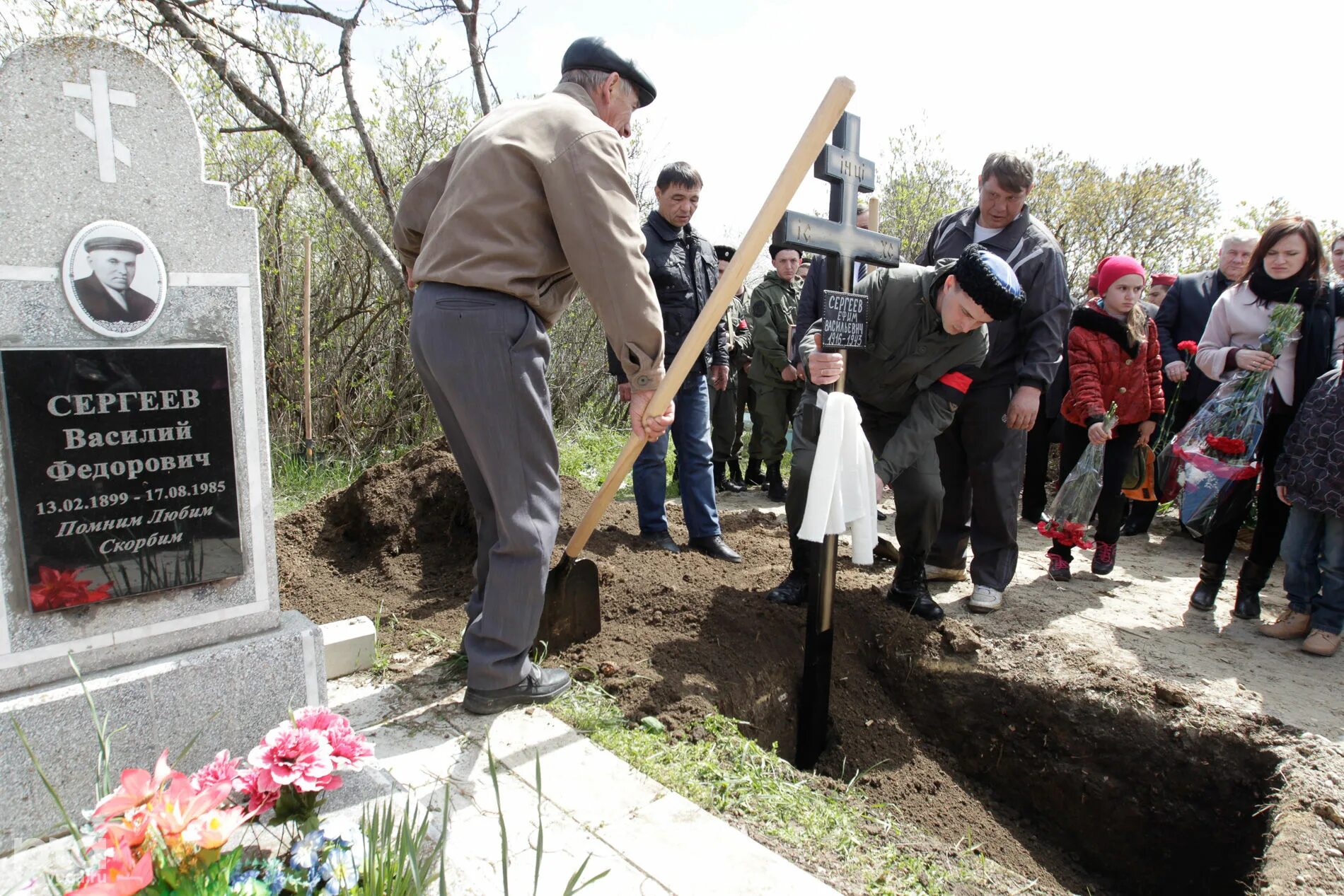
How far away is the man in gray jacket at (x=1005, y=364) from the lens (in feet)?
12.3

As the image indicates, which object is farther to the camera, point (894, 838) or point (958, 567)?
point (958, 567)

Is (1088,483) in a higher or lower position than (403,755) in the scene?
higher

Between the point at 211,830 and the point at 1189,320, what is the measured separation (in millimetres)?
6257

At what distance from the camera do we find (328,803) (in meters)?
1.89

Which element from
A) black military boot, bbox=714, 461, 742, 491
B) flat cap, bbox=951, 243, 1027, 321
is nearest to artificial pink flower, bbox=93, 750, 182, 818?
flat cap, bbox=951, 243, 1027, 321

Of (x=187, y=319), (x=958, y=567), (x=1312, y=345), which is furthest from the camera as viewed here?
(x=958, y=567)

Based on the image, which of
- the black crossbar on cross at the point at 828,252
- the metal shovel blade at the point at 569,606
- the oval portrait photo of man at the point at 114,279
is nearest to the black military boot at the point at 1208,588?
the black crossbar on cross at the point at 828,252

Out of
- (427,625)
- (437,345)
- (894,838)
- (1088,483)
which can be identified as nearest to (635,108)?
(437,345)

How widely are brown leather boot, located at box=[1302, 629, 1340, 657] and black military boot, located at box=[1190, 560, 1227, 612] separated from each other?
559 millimetres

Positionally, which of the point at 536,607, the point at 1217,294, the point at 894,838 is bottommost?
the point at 894,838

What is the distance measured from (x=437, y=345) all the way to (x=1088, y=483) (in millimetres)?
3799

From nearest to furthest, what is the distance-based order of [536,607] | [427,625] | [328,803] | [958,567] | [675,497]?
[328,803]
[536,607]
[427,625]
[958,567]
[675,497]

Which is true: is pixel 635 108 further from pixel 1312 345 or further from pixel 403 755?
pixel 1312 345

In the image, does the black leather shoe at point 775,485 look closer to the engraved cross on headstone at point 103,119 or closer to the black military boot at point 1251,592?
the black military boot at point 1251,592
